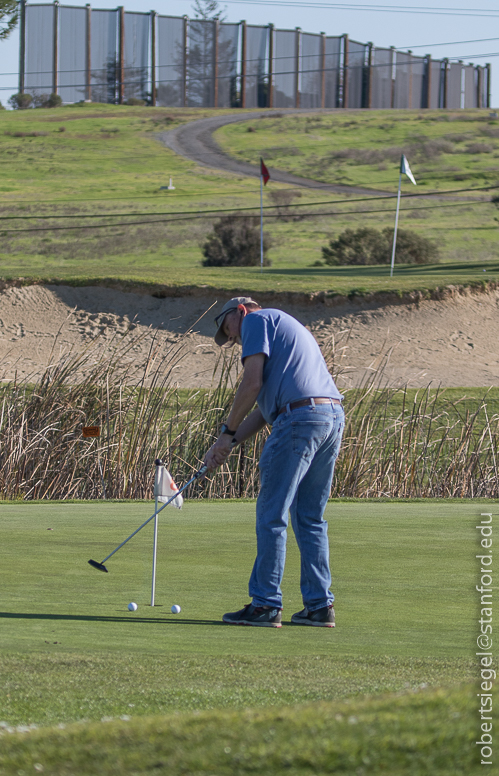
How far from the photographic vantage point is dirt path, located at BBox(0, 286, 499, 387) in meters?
21.0

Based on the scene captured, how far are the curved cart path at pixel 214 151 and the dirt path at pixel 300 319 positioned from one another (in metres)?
36.2

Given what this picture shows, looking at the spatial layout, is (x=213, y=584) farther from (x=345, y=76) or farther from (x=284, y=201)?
(x=345, y=76)

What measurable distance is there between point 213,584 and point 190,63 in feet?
320

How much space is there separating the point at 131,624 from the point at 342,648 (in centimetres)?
95

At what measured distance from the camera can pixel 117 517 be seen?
755cm

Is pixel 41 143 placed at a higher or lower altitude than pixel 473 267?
higher

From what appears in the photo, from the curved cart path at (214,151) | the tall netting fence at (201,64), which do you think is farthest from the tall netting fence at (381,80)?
the curved cart path at (214,151)

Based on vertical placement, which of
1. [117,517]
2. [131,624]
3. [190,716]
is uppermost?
[190,716]

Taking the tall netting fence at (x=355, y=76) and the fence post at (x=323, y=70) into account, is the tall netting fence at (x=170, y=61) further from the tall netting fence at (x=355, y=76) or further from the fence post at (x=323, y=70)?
the tall netting fence at (x=355, y=76)

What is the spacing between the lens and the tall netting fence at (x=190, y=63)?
93.1 m

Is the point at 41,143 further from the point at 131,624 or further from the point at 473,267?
the point at 131,624

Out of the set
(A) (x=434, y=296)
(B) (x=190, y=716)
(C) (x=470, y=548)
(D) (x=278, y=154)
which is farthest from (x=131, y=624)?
(D) (x=278, y=154)

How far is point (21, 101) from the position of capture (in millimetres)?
87375

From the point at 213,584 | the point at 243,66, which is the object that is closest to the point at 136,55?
the point at 243,66
